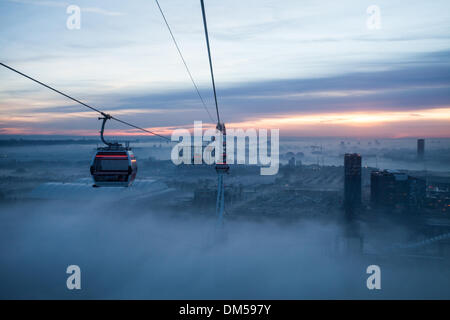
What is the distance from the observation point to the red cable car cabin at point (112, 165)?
8.06 meters

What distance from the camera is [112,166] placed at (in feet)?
26.6

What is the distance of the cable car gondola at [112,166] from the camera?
806 cm

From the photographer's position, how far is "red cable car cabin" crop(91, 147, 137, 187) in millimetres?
8062

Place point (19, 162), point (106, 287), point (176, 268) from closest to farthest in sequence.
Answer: point (106, 287) < point (176, 268) < point (19, 162)

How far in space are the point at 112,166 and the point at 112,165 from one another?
3cm

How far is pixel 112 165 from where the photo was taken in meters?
8.10

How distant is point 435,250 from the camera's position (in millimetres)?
29375

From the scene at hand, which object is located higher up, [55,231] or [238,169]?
[238,169]

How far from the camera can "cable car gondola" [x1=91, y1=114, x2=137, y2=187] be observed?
8.06m

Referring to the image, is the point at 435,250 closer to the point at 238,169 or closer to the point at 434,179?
the point at 434,179
